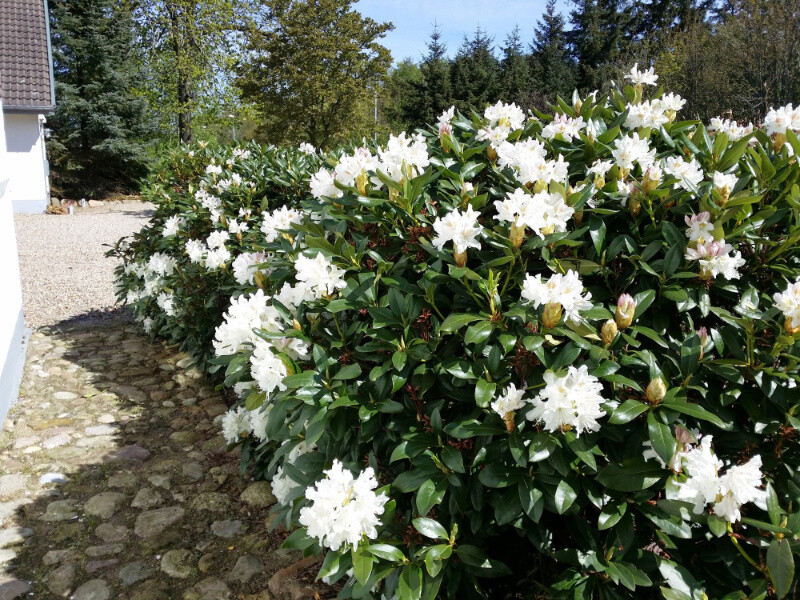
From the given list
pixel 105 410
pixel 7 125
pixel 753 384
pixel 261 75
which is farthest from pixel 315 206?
pixel 261 75

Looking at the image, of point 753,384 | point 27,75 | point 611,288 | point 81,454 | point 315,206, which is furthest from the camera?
point 27,75

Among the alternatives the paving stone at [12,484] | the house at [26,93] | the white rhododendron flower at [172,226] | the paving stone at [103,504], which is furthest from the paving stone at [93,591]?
the house at [26,93]

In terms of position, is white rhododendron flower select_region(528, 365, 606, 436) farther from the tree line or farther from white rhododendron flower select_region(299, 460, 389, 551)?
the tree line

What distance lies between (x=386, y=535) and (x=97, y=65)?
19.2 metres

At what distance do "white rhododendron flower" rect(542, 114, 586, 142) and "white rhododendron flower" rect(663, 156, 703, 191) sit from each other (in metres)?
0.32

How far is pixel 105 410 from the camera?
365 cm

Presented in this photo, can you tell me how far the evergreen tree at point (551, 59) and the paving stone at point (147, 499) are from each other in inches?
840

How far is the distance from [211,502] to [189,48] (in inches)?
624

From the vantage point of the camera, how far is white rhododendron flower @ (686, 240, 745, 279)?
1423mm

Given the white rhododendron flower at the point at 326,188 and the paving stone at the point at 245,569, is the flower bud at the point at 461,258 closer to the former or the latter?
the white rhododendron flower at the point at 326,188

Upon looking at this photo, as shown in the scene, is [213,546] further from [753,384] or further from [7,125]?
[7,125]

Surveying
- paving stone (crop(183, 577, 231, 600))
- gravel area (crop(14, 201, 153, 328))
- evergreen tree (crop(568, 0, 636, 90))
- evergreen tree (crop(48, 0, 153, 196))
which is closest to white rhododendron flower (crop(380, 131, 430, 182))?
paving stone (crop(183, 577, 231, 600))

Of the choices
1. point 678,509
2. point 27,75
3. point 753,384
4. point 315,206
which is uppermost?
point 27,75

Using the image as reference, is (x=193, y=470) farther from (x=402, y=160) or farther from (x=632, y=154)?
(x=632, y=154)
